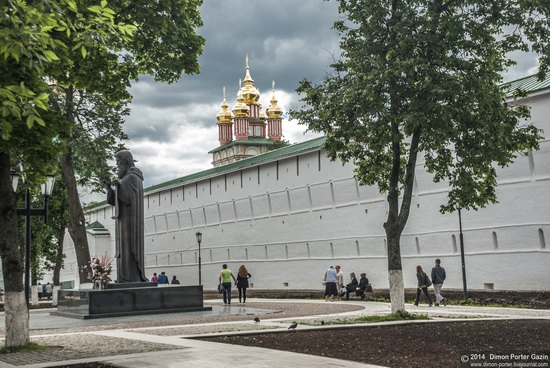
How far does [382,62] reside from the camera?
1535 centimetres

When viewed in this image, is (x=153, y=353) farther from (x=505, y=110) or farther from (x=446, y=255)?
(x=446, y=255)

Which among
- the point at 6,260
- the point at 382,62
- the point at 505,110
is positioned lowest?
the point at 6,260

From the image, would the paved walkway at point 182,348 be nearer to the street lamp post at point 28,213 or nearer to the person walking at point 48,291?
the street lamp post at point 28,213

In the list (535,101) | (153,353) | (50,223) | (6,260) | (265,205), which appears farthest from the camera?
(265,205)

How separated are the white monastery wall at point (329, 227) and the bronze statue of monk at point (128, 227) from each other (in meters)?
15.0

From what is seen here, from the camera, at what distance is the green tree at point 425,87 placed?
1470 cm

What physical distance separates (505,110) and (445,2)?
2.71m

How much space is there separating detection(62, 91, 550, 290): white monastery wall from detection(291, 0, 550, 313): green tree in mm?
11505

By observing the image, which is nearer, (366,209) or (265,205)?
(366,209)

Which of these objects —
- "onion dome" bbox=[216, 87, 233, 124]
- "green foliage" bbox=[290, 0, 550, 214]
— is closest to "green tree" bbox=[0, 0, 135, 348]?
"green foliage" bbox=[290, 0, 550, 214]

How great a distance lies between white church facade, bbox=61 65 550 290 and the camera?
1061 inches

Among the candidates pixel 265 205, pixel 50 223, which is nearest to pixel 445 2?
pixel 50 223

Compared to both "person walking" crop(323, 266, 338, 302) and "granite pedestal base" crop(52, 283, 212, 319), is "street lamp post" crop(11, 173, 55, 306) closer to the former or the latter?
"granite pedestal base" crop(52, 283, 212, 319)

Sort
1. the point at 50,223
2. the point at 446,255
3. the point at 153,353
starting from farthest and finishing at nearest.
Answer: the point at 50,223, the point at 446,255, the point at 153,353
